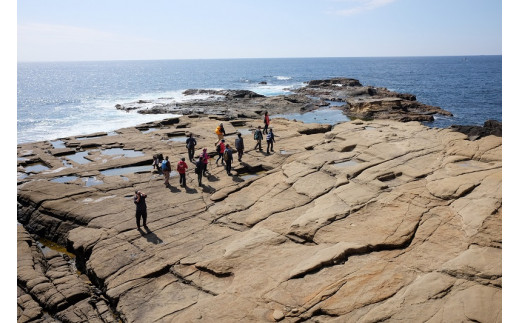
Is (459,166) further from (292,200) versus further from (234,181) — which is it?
(234,181)

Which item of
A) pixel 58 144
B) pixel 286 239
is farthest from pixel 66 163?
pixel 286 239

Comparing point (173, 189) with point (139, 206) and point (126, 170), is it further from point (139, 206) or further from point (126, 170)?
point (126, 170)

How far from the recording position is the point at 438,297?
7.68 metres

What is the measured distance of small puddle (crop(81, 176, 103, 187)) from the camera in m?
18.0

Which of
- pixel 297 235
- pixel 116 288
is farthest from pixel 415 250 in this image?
pixel 116 288

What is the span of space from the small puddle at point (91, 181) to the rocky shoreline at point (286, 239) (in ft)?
0.37

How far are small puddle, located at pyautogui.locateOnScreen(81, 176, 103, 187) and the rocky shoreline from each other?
0.11 meters

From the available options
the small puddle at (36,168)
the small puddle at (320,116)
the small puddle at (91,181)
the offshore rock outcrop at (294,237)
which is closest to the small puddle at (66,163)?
the small puddle at (36,168)

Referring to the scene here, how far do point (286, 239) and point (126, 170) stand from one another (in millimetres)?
12859

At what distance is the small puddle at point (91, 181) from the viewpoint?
1796 cm

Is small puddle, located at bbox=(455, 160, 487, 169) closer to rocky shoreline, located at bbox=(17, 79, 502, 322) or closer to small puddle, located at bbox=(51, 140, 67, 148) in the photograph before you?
rocky shoreline, located at bbox=(17, 79, 502, 322)

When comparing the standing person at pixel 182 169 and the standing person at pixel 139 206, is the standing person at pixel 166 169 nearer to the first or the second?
the standing person at pixel 182 169

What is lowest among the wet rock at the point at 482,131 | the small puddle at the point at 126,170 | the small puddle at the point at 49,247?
the small puddle at the point at 49,247

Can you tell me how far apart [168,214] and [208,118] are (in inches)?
865
